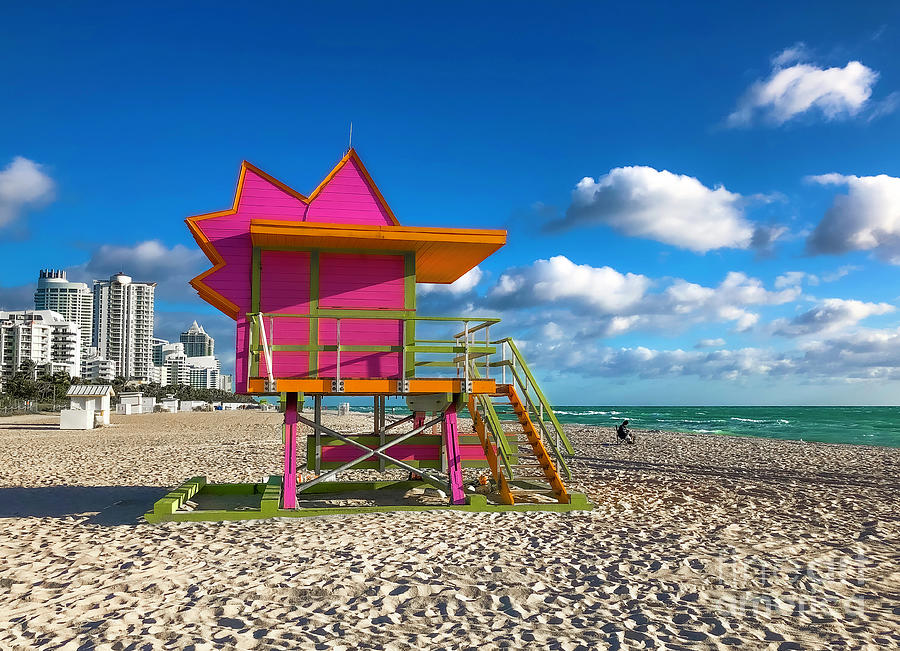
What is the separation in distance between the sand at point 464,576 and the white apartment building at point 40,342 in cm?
16093

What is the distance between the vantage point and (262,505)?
1023 cm

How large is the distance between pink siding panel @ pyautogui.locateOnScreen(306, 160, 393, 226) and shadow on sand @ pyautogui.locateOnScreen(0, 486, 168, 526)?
20.1 feet

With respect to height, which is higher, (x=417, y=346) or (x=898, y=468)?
(x=417, y=346)

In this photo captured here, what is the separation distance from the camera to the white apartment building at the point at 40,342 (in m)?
151

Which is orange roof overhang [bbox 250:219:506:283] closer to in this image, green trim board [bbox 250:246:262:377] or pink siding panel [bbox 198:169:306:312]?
green trim board [bbox 250:246:262:377]

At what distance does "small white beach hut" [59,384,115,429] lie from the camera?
1470 inches

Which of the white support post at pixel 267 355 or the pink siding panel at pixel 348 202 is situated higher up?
the pink siding panel at pixel 348 202

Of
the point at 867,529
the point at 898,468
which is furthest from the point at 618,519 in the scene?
the point at 898,468

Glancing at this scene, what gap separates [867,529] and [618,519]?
3.98 m

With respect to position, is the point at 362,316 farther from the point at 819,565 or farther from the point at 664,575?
the point at 819,565

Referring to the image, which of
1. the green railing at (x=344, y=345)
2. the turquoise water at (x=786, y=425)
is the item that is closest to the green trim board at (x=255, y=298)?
the green railing at (x=344, y=345)

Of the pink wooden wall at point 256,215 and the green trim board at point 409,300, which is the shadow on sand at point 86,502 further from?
the green trim board at point 409,300

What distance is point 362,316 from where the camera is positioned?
10.8 metres

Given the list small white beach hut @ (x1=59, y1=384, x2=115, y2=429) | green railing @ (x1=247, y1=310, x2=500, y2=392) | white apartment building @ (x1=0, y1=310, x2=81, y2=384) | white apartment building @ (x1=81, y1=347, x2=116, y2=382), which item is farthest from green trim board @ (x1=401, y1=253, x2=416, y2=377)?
white apartment building @ (x1=81, y1=347, x2=116, y2=382)
